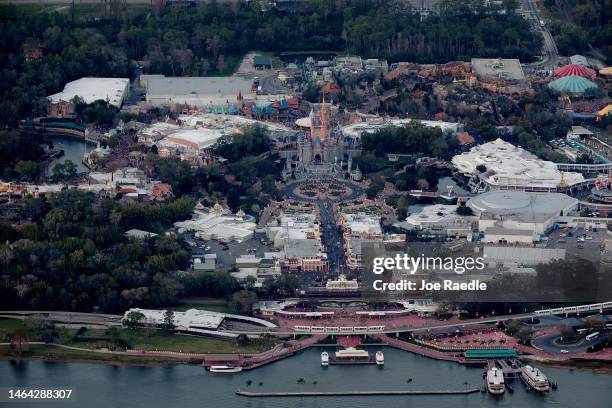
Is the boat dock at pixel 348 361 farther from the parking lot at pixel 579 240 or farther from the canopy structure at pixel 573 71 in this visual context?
the canopy structure at pixel 573 71

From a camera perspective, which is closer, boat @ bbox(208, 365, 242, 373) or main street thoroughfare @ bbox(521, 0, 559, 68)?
boat @ bbox(208, 365, 242, 373)

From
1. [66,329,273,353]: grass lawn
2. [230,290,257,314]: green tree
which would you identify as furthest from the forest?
[66,329,273,353]: grass lawn

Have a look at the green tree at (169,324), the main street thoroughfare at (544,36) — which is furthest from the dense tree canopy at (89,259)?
the main street thoroughfare at (544,36)

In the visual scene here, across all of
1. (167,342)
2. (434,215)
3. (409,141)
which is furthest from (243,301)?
(409,141)

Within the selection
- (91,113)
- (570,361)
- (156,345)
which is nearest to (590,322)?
(570,361)

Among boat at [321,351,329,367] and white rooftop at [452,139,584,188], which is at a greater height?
Answer: white rooftop at [452,139,584,188]

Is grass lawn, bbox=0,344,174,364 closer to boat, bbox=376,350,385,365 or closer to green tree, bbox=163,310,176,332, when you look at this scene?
green tree, bbox=163,310,176,332

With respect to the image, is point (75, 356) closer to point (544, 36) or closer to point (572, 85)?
point (572, 85)
